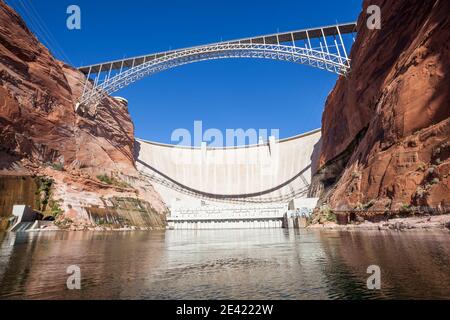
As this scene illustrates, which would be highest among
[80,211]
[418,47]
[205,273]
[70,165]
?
[418,47]

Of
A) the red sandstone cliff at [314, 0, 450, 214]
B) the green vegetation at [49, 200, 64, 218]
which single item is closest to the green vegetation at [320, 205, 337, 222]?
the red sandstone cliff at [314, 0, 450, 214]

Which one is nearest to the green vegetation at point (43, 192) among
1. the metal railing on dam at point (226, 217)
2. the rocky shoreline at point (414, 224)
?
the metal railing on dam at point (226, 217)

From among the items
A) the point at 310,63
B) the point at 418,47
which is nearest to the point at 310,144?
the point at 310,63

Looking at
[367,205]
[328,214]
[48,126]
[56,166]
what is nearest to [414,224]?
[367,205]

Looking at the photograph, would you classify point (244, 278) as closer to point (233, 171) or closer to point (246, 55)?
point (246, 55)

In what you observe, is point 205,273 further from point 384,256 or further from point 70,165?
point 70,165

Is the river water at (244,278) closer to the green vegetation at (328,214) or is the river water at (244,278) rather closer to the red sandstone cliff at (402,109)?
the red sandstone cliff at (402,109)
